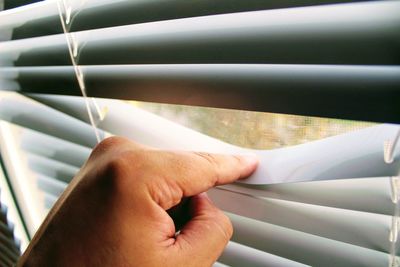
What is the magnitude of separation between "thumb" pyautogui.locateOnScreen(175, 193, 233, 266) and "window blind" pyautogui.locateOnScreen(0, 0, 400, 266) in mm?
68

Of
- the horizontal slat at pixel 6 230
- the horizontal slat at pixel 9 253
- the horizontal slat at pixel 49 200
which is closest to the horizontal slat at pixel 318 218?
the horizontal slat at pixel 49 200

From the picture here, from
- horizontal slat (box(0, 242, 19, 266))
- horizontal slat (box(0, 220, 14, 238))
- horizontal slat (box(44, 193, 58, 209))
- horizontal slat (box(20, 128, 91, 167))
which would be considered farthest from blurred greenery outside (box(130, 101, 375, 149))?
horizontal slat (box(0, 242, 19, 266))

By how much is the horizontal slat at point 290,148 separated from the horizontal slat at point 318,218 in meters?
0.05

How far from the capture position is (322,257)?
60 centimetres

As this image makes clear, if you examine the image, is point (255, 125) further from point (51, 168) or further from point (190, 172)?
point (51, 168)

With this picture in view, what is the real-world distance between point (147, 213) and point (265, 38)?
294 millimetres

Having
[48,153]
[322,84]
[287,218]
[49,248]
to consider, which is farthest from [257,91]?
[48,153]

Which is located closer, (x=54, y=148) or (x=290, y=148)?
(x=290, y=148)

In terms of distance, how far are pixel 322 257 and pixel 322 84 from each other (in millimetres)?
281

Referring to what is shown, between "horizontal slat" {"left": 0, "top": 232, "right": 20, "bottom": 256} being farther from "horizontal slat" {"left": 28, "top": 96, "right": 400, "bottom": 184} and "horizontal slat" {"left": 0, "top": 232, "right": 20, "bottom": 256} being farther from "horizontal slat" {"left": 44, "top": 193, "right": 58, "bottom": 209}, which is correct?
"horizontal slat" {"left": 28, "top": 96, "right": 400, "bottom": 184}

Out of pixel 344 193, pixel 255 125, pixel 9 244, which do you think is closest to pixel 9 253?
pixel 9 244

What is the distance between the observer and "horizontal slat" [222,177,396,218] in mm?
515

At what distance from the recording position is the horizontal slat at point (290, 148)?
49 centimetres

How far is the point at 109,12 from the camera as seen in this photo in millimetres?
671
